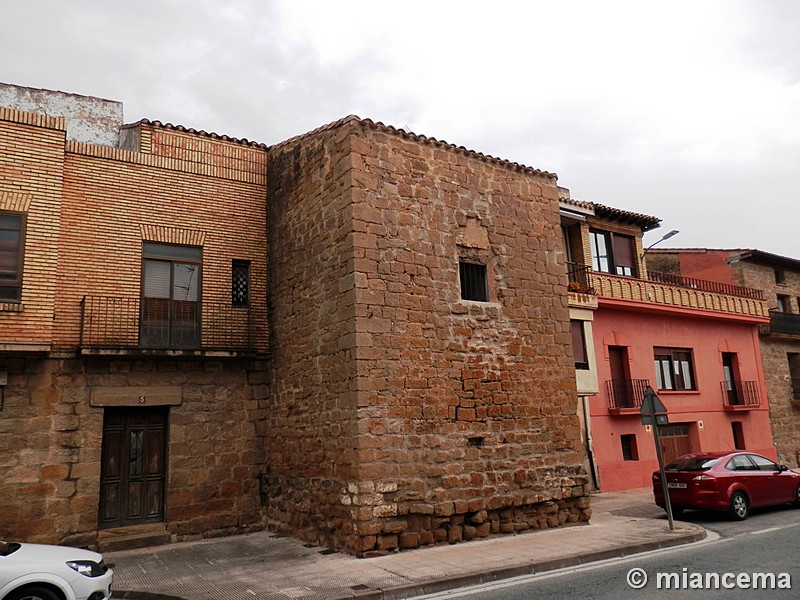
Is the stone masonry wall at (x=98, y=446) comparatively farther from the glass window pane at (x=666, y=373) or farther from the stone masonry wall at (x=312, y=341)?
the glass window pane at (x=666, y=373)

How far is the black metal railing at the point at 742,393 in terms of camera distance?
20250 mm

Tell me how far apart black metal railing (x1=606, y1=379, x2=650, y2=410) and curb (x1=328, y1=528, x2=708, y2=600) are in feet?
25.3

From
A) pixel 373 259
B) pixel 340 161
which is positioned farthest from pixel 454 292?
pixel 340 161

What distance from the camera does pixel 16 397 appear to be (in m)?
9.23

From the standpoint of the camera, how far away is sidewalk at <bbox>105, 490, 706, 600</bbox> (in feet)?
23.1

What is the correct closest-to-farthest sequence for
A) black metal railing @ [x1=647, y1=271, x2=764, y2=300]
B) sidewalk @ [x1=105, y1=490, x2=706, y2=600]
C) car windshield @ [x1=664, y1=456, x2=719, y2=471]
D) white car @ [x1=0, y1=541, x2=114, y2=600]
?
white car @ [x1=0, y1=541, x2=114, y2=600], sidewalk @ [x1=105, y1=490, x2=706, y2=600], car windshield @ [x1=664, y1=456, x2=719, y2=471], black metal railing @ [x1=647, y1=271, x2=764, y2=300]

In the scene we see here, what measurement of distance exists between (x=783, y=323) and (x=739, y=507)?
1430cm

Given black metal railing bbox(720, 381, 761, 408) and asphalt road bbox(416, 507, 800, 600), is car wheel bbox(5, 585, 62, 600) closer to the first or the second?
asphalt road bbox(416, 507, 800, 600)

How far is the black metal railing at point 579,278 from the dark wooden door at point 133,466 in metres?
10.7

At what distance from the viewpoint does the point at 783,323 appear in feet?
75.5

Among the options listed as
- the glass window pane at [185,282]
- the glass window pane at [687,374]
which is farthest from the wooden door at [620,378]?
the glass window pane at [185,282]

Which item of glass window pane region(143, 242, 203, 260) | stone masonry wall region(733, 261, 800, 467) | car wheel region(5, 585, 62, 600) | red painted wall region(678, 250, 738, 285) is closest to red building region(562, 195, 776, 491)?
stone masonry wall region(733, 261, 800, 467)

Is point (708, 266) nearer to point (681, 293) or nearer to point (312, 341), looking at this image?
point (681, 293)

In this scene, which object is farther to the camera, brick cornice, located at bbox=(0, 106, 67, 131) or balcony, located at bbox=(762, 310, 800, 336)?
balcony, located at bbox=(762, 310, 800, 336)
